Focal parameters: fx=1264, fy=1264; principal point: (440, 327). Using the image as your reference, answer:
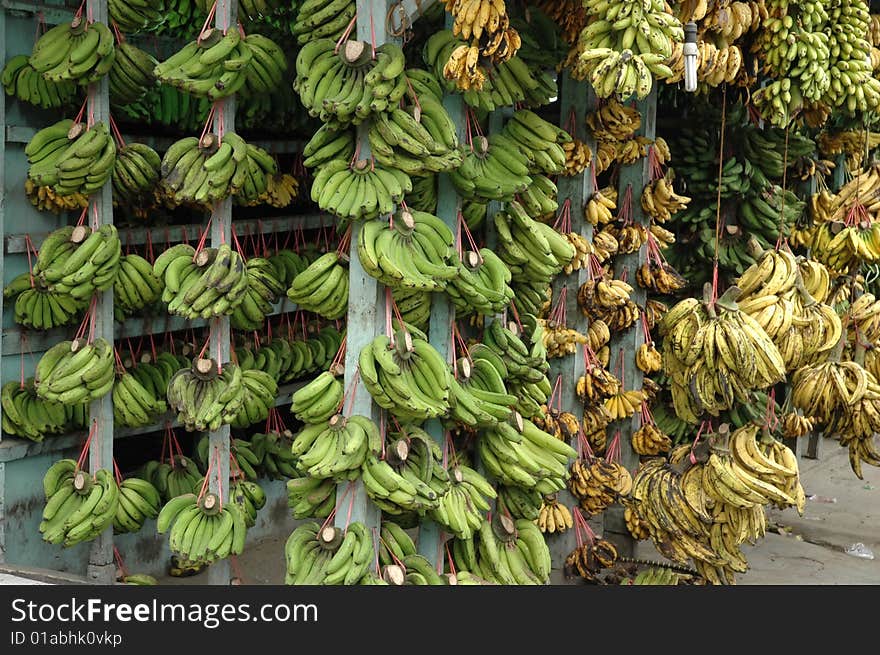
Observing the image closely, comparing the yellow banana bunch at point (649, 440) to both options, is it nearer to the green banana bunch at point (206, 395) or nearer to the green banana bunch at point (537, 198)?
the green banana bunch at point (537, 198)

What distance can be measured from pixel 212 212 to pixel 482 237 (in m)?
1.17

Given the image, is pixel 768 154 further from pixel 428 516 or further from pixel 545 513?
pixel 428 516

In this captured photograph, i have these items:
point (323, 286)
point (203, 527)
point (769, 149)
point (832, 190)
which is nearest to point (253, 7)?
point (323, 286)

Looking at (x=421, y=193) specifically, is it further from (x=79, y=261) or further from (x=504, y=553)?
(x=79, y=261)

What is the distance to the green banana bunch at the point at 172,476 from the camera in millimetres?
6082

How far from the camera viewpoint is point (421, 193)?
4773 millimetres

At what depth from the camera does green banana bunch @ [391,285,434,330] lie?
4711mm

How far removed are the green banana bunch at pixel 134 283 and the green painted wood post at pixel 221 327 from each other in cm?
43

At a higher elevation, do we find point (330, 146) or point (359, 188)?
point (330, 146)

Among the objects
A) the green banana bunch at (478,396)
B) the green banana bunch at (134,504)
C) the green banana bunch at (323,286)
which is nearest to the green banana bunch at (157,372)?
the green banana bunch at (134,504)

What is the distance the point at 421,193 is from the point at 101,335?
5.80ft

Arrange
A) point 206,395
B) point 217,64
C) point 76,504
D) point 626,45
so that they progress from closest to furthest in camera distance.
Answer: point 626,45, point 217,64, point 206,395, point 76,504

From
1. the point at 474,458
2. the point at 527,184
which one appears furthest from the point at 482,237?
the point at 474,458

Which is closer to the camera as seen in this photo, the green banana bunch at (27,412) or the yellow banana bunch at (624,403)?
the green banana bunch at (27,412)
